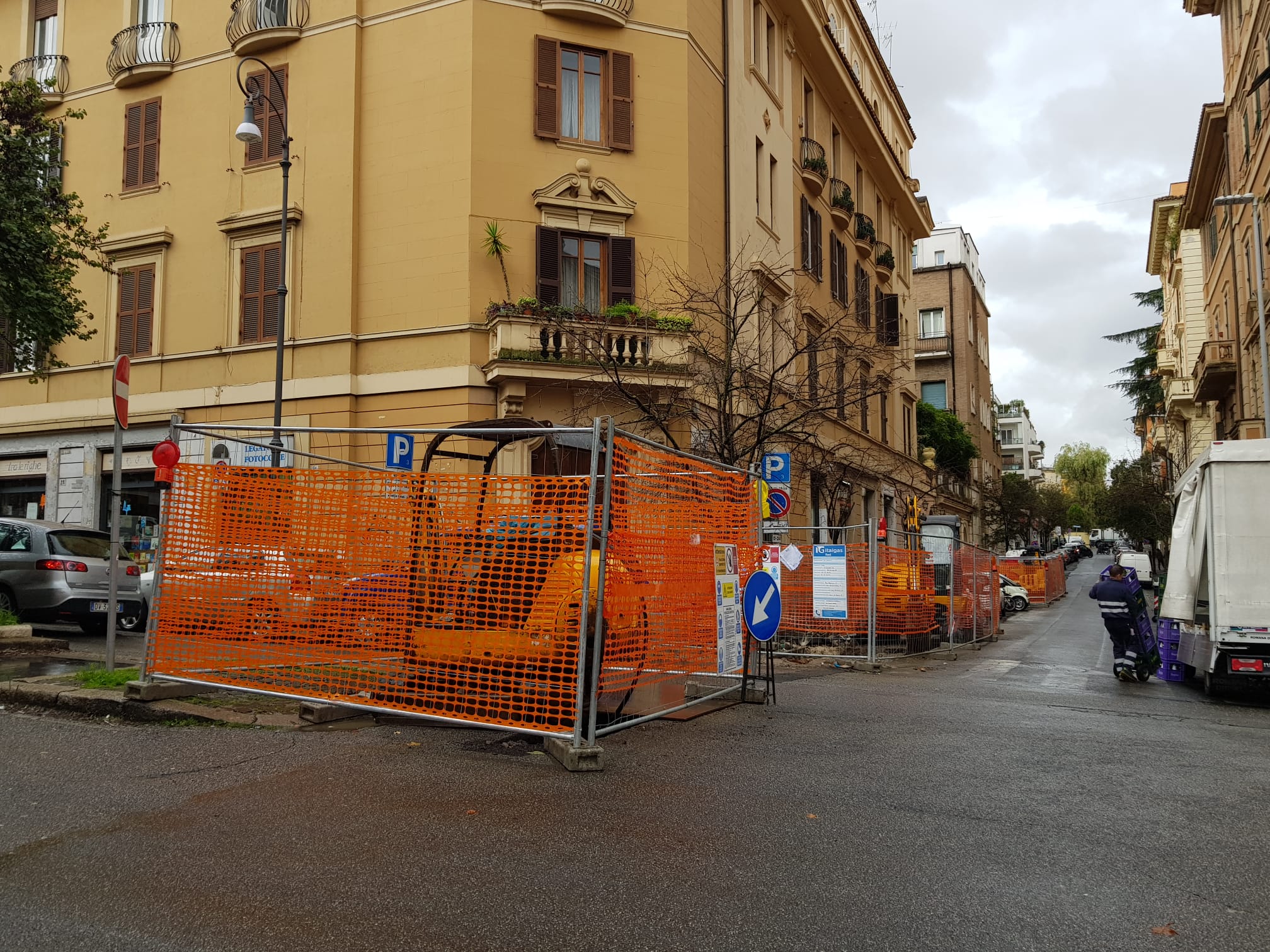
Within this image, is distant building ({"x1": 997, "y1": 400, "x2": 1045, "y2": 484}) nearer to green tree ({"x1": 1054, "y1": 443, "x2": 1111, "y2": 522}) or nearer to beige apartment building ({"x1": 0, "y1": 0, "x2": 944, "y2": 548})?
green tree ({"x1": 1054, "y1": 443, "x2": 1111, "y2": 522})

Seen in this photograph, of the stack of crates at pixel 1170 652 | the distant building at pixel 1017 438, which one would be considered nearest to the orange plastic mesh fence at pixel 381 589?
the stack of crates at pixel 1170 652

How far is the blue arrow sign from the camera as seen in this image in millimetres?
9352

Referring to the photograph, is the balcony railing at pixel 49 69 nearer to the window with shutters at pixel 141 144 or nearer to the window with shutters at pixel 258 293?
the window with shutters at pixel 141 144

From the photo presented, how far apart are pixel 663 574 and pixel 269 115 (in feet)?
64.1

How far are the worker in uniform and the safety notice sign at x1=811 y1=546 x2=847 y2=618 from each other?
3.48 meters

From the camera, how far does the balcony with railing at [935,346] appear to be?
62.5 m

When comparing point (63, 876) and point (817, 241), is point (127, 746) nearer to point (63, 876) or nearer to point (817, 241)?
point (63, 876)

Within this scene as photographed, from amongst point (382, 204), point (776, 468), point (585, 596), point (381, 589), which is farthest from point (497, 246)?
point (585, 596)

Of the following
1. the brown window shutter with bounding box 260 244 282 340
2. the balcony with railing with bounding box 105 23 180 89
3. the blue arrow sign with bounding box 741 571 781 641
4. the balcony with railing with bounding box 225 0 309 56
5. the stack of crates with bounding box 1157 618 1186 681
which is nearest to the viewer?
the blue arrow sign with bounding box 741 571 781 641

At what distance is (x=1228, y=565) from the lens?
11.9m

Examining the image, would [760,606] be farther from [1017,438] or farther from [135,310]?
[1017,438]

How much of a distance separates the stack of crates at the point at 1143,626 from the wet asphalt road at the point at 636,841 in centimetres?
544

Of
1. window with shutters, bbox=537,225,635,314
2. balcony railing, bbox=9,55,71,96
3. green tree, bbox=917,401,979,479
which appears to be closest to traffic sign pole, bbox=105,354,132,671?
window with shutters, bbox=537,225,635,314

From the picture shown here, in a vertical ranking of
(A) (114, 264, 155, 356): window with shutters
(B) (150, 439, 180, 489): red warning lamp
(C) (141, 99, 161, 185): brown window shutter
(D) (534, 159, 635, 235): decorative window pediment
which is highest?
(C) (141, 99, 161, 185): brown window shutter
